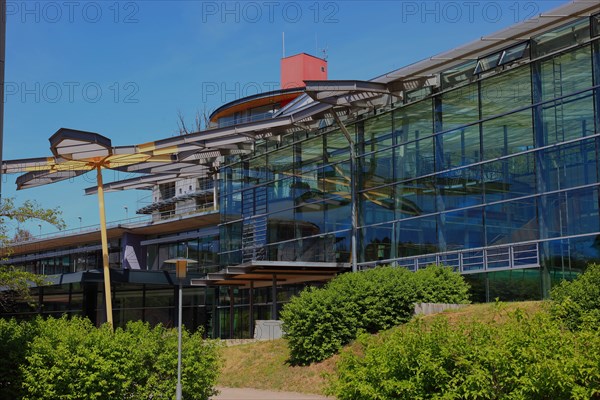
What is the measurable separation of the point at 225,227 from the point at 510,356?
1239 inches

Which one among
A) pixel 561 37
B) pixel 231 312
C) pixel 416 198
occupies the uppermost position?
pixel 561 37

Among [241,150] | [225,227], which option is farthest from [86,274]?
[241,150]

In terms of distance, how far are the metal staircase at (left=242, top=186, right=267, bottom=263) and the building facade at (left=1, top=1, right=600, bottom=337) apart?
10cm

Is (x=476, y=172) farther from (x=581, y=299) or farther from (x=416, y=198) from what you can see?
(x=581, y=299)

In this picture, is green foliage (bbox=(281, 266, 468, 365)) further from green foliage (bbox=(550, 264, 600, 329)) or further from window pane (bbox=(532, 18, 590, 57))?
window pane (bbox=(532, 18, 590, 57))

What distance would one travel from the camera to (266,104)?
211 feet

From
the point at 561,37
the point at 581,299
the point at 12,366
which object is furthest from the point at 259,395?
the point at 561,37

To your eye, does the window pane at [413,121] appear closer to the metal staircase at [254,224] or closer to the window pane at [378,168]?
the window pane at [378,168]

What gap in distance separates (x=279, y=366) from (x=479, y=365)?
15245 millimetres

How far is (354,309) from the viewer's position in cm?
2591

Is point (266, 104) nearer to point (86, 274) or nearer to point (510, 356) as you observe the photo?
point (86, 274)

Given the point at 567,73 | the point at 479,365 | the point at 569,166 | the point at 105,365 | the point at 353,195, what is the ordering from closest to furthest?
the point at 479,365, the point at 105,365, the point at 569,166, the point at 567,73, the point at 353,195

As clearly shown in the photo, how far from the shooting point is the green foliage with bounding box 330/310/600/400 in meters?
11.9

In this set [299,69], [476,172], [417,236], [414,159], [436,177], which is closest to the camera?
[476,172]
